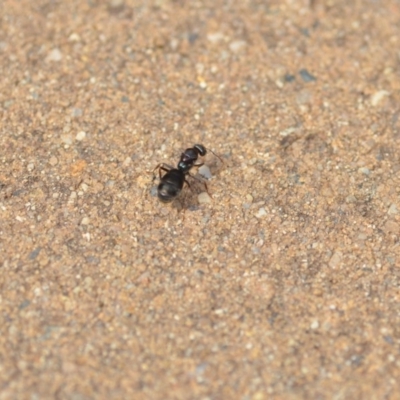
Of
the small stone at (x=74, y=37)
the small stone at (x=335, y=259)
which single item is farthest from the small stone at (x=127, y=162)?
the small stone at (x=335, y=259)

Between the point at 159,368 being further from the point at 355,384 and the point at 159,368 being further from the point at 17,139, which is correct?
the point at 17,139

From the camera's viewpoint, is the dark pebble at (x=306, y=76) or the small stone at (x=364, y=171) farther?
the dark pebble at (x=306, y=76)

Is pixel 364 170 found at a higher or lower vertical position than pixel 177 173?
higher

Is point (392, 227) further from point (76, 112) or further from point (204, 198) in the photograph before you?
point (76, 112)

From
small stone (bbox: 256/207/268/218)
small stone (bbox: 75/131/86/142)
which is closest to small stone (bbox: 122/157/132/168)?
small stone (bbox: 75/131/86/142)

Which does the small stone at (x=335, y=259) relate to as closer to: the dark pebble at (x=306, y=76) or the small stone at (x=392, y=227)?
the small stone at (x=392, y=227)

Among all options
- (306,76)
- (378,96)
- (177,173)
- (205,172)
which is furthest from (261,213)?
(378,96)
